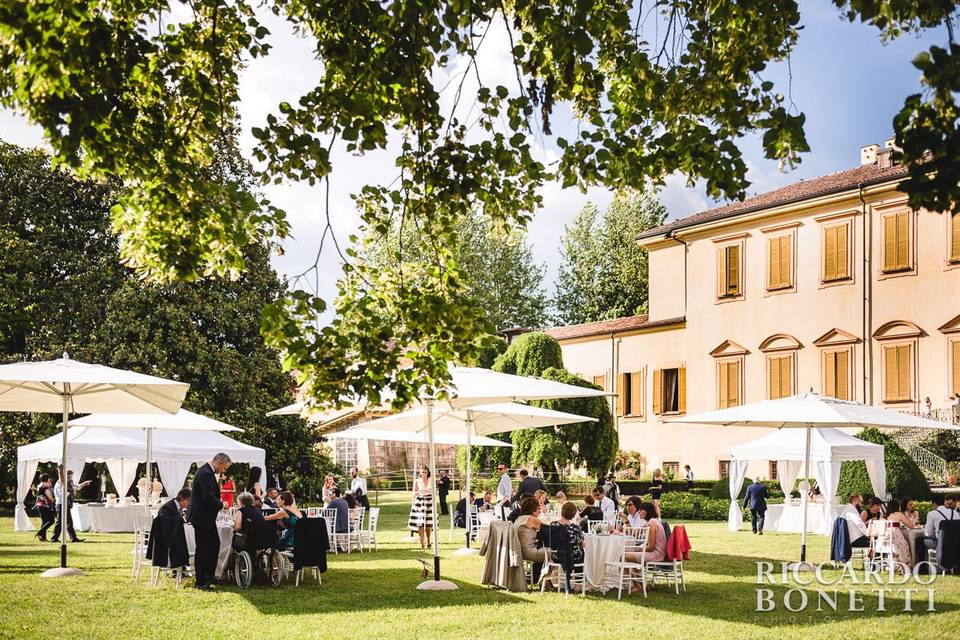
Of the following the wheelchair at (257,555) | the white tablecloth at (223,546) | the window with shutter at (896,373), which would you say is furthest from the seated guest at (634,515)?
the window with shutter at (896,373)

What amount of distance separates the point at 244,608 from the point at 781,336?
26.5m

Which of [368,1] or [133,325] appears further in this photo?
[133,325]

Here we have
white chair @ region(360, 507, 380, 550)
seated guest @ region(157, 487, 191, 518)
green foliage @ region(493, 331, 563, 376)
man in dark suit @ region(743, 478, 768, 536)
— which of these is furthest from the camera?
green foliage @ region(493, 331, 563, 376)

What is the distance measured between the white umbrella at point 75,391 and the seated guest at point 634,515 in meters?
6.25

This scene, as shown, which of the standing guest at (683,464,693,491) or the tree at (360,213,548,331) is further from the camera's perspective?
the tree at (360,213,548,331)

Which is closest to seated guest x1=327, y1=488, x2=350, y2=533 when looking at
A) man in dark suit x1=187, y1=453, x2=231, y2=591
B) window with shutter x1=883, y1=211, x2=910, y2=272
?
man in dark suit x1=187, y1=453, x2=231, y2=591

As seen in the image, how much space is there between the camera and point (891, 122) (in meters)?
5.55

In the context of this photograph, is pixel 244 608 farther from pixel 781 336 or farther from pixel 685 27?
pixel 781 336

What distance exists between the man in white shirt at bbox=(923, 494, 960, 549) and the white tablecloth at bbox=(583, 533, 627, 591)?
5.45 m

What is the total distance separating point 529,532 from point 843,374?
2238cm

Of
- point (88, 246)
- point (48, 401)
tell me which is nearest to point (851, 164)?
point (88, 246)

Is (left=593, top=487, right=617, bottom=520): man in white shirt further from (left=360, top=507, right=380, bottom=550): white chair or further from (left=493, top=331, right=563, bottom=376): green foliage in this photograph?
(left=493, top=331, right=563, bottom=376): green foliage

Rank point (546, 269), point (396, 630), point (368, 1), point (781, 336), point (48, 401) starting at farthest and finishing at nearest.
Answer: point (546, 269), point (781, 336), point (48, 401), point (396, 630), point (368, 1)

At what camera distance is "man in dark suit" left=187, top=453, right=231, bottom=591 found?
13477 millimetres
